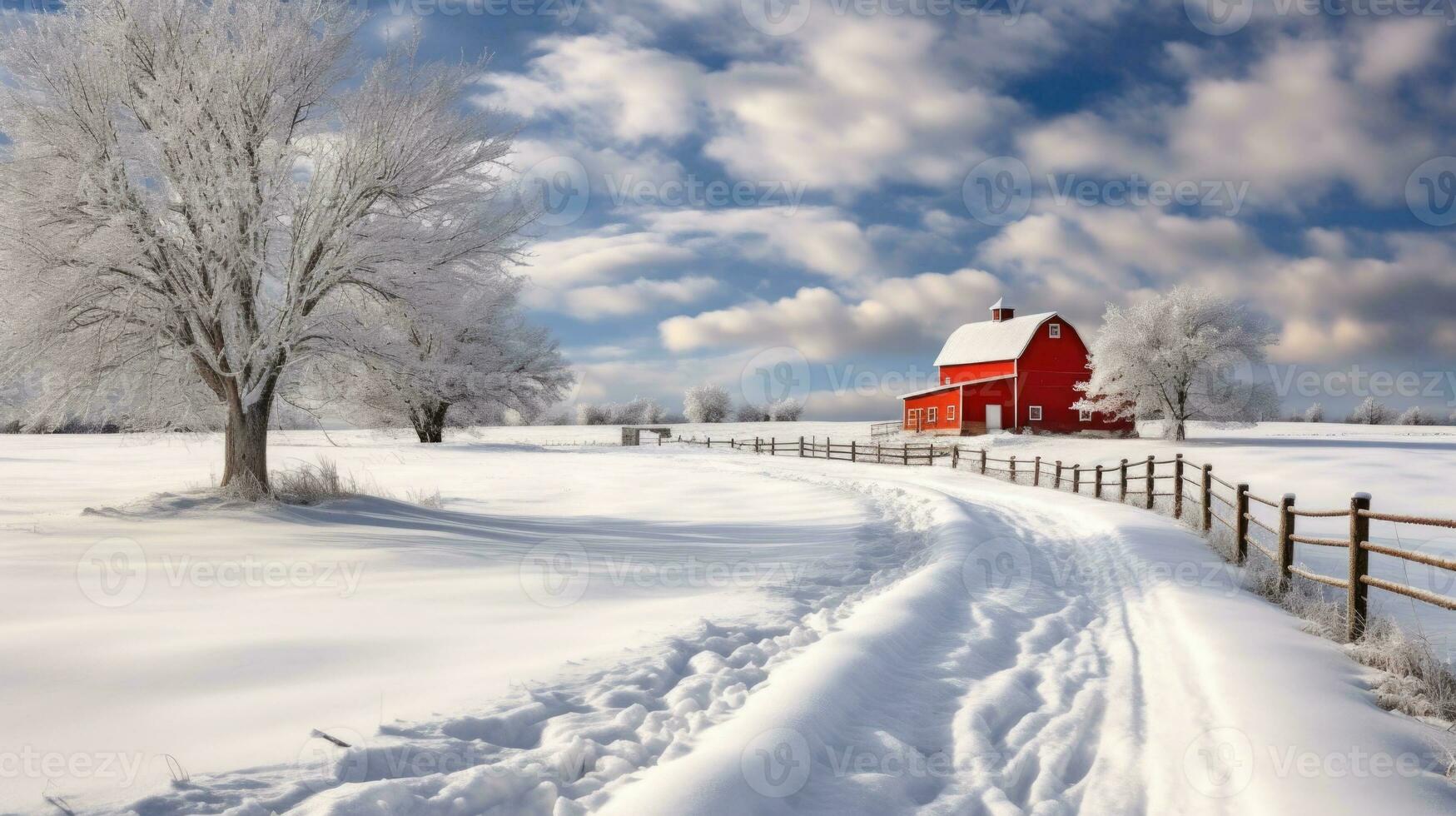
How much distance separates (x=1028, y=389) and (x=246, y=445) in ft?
140

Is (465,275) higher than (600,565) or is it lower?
higher

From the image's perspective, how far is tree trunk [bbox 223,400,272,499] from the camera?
1244 centimetres

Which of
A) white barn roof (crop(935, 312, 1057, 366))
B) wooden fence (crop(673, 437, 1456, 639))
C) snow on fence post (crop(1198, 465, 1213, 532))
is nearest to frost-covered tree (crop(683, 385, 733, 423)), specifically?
white barn roof (crop(935, 312, 1057, 366))

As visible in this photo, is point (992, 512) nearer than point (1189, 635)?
No

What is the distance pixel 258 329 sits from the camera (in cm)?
1244

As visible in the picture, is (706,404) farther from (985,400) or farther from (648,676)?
(648,676)

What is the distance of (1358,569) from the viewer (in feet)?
23.9

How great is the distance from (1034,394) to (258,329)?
4290cm

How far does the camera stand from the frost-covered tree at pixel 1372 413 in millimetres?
85213

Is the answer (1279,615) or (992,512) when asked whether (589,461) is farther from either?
(1279,615)

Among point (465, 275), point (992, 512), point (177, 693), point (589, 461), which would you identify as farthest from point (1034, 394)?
point (177, 693)

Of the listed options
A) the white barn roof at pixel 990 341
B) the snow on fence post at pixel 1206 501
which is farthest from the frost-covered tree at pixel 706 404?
the snow on fence post at pixel 1206 501

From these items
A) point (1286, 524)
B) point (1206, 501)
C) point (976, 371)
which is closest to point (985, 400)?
point (976, 371)

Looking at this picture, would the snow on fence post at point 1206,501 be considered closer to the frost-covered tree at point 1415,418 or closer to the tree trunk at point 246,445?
the tree trunk at point 246,445
